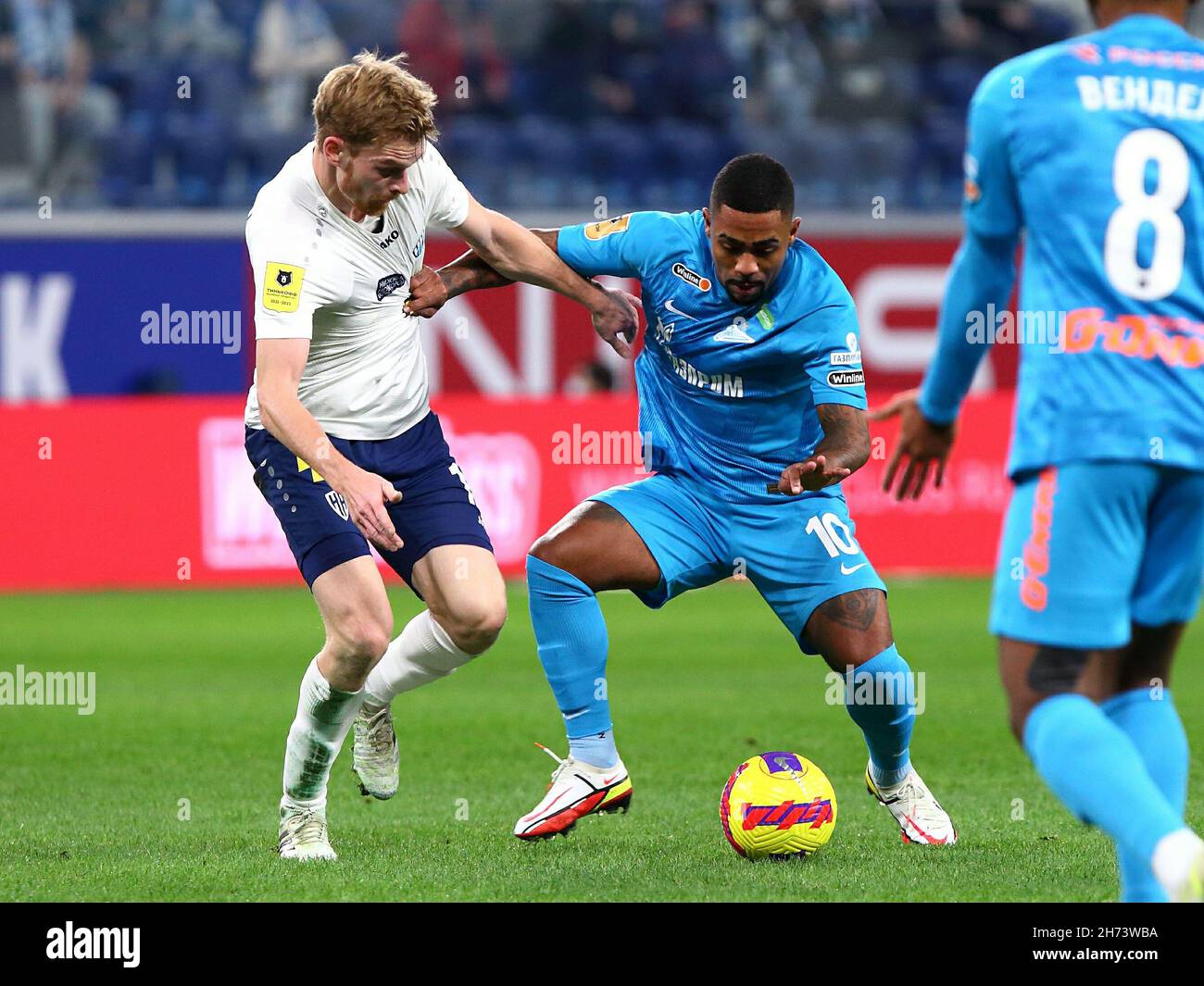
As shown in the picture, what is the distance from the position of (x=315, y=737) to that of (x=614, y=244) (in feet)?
6.42

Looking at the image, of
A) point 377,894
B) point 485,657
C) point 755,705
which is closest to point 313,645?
point 485,657

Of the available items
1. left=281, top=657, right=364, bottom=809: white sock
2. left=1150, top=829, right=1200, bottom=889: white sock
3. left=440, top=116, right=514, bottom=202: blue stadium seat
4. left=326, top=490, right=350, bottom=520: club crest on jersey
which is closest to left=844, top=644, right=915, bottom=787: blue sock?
left=281, top=657, right=364, bottom=809: white sock

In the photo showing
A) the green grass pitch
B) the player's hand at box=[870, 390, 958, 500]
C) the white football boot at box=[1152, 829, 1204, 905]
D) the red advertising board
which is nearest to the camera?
the white football boot at box=[1152, 829, 1204, 905]

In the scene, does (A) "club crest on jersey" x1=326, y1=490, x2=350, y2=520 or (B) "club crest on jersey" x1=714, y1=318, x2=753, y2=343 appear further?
(B) "club crest on jersey" x1=714, y1=318, x2=753, y2=343

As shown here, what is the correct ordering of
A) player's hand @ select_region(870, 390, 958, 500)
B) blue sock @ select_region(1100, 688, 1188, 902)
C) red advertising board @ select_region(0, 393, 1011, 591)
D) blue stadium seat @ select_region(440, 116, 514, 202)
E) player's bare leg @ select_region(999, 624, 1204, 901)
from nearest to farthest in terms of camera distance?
player's bare leg @ select_region(999, 624, 1204, 901) → blue sock @ select_region(1100, 688, 1188, 902) → player's hand @ select_region(870, 390, 958, 500) → red advertising board @ select_region(0, 393, 1011, 591) → blue stadium seat @ select_region(440, 116, 514, 202)

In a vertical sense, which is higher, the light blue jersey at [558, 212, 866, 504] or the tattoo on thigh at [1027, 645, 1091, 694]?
the light blue jersey at [558, 212, 866, 504]

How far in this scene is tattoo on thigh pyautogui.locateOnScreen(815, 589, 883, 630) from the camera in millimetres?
5797

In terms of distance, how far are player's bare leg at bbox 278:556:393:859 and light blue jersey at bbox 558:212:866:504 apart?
1275 millimetres

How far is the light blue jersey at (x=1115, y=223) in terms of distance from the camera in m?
3.68

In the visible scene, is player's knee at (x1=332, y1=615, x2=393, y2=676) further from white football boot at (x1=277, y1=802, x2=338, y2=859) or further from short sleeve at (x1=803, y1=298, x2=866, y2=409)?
short sleeve at (x1=803, y1=298, x2=866, y2=409)

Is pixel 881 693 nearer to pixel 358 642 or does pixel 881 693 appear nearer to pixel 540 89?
pixel 358 642

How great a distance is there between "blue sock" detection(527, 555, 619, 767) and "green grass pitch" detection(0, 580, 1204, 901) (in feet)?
1.30

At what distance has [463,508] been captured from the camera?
5910 millimetres

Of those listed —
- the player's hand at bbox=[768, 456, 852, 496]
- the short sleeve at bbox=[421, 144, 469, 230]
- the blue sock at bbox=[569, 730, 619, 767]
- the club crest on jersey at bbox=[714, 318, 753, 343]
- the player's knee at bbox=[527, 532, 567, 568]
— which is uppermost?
the short sleeve at bbox=[421, 144, 469, 230]
